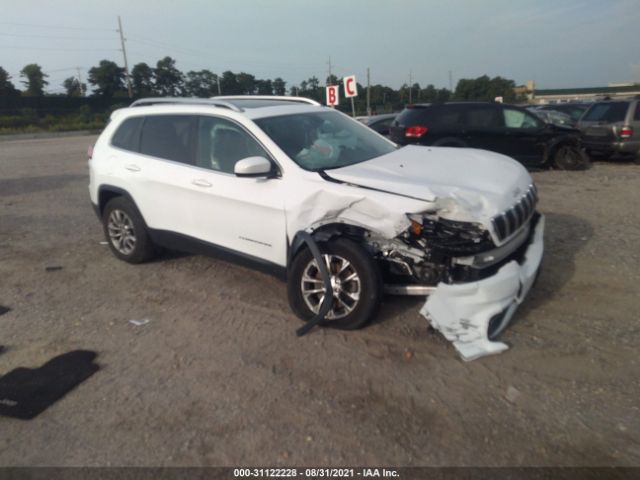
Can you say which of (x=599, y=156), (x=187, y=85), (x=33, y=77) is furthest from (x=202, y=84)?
(x=599, y=156)

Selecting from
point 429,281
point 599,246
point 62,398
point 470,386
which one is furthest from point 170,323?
point 599,246

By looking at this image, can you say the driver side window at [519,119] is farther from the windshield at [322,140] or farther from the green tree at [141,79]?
the green tree at [141,79]

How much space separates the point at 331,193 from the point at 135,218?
8.65 feet

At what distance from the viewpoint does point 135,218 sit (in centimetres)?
537

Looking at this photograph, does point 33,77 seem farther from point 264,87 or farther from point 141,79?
point 264,87

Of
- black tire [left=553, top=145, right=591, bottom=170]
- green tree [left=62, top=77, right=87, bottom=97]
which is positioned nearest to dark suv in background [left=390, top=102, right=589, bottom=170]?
black tire [left=553, top=145, right=591, bottom=170]

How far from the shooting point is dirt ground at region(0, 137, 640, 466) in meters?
2.71

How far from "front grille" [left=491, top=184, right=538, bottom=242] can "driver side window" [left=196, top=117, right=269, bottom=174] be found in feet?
6.66

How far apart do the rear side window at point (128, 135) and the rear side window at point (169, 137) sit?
101 millimetres

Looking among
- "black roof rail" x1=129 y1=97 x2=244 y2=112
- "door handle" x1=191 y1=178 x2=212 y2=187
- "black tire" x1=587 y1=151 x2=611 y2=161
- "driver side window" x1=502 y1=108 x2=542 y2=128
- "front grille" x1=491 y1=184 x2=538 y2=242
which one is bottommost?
"black tire" x1=587 y1=151 x2=611 y2=161

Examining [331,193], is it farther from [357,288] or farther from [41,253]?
[41,253]

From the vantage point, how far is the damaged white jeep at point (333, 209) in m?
3.48

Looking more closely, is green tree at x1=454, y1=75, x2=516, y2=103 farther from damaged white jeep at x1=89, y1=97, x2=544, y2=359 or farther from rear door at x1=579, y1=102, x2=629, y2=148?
damaged white jeep at x1=89, y1=97, x2=544, y2=359

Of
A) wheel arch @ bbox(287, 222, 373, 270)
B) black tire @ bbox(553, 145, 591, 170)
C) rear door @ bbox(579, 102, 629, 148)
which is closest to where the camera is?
wheel arch @ bbox(287, 222, 373, 270)
